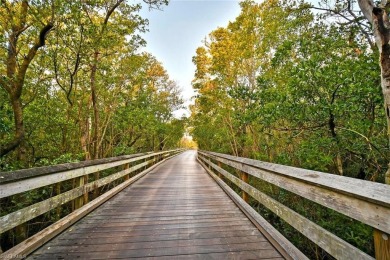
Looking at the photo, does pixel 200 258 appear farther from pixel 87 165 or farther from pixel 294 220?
pixel 87 165

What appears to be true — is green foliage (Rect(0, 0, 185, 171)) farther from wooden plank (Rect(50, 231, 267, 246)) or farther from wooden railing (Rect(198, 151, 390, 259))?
wooden railing (Rect(198, 151, 390, 259))

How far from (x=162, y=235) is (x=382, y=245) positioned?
2285 mm

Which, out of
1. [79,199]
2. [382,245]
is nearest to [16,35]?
[79,199]

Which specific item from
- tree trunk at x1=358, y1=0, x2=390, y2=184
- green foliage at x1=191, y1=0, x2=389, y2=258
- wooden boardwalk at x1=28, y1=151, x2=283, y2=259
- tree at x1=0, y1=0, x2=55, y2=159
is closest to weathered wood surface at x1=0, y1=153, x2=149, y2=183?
wooden boardwalk at x1=28, y1=151, x2=283, y2=259

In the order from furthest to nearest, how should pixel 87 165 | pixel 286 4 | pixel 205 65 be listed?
pixel 205 65 → pixel 286 4 → pixel 87 165

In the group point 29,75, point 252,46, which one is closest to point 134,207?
point 29,75

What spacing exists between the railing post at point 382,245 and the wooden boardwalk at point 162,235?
1.18 m

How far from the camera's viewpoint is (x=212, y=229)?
300 cm

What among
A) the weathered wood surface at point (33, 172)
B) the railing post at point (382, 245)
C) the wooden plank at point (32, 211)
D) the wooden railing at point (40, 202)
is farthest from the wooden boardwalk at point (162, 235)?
the railing post at point (382, 245)

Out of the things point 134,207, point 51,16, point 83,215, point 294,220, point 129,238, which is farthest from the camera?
point 51,16

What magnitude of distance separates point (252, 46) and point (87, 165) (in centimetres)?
1033

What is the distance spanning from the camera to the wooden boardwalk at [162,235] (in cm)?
231

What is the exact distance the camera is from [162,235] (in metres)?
2.80

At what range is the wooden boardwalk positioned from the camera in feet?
7.59
